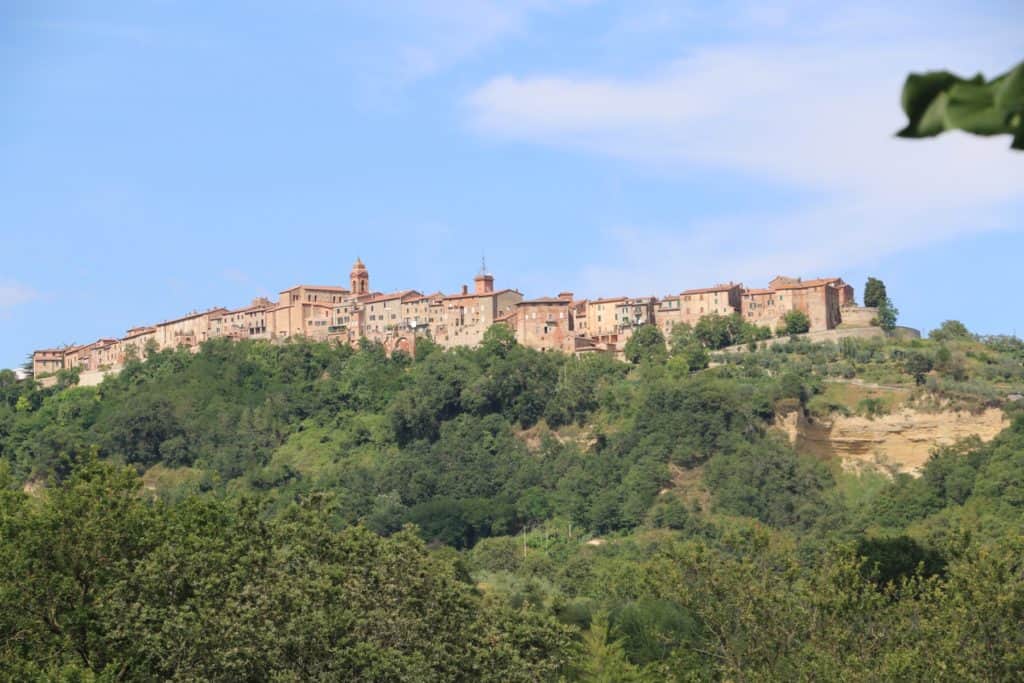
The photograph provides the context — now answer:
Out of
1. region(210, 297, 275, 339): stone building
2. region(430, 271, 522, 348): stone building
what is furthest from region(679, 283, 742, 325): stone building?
region(210, 297, 275, 339): stone building

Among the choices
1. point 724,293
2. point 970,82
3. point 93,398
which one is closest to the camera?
point 970,82

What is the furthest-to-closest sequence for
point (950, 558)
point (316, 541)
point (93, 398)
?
point (93, 398)
point (950, 558)
point (316, 541)

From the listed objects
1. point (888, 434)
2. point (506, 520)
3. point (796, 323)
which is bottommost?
point (506, 520)

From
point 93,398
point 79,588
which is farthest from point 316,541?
point 93,398

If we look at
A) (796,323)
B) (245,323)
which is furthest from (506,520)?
(245,323)

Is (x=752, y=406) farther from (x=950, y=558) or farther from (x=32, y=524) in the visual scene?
(x=32, y=524)

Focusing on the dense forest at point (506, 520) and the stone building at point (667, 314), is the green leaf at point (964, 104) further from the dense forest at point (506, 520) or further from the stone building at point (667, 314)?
the stone building at point (667, 314)

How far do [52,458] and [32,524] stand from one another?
86.5 metres

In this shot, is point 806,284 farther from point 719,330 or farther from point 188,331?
point 188,331

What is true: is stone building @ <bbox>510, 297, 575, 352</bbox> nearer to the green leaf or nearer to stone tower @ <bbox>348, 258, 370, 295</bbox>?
stone tower @ <bbox>348, 258, 370, 295</bbox>

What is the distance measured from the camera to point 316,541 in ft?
104

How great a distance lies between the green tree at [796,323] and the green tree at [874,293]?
6.14 meters

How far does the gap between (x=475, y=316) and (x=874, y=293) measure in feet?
95.2

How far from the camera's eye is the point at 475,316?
375 feet
